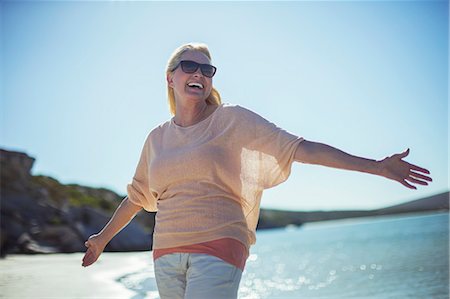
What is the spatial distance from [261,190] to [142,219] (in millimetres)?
33287

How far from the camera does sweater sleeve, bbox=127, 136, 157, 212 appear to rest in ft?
8.90

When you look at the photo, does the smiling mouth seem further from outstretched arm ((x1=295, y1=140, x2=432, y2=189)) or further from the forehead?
outstretched arm ((x1=295, y1=140, x2=432, y2=189))

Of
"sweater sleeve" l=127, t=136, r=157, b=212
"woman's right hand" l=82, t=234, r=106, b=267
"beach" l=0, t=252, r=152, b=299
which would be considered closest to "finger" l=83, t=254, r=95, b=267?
"woman's right hand" l=82, t=234, r=106, b=267

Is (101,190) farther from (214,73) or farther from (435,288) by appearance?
(214,73)

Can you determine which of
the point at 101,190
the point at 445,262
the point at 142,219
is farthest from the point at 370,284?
the point at 101,190

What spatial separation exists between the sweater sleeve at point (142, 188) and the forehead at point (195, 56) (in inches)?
20.8

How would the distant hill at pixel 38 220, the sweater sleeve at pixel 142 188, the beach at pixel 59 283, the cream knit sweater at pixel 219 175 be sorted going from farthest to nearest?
the distant hill at pixel 38 220, the beach at pixel 59 283, the sweater sleeve at pixel 142 188, the cream knit sweater at pixel 219 175

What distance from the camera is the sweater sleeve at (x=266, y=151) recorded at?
84.5 inches

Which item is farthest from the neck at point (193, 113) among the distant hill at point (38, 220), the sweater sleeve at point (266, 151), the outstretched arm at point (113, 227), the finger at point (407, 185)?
the distant hill at point (38, 220)

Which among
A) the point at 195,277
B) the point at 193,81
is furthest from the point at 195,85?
the point at 195,277

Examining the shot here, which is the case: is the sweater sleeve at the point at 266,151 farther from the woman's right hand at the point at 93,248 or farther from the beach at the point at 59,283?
the beach at the point at 59,283

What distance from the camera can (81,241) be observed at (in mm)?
17828

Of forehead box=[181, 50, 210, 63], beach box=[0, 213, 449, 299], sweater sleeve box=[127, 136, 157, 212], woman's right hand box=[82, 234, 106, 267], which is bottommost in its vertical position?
beach box=[0, 213, 449, 299]

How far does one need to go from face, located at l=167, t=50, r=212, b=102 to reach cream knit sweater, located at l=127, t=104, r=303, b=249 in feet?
0.51
